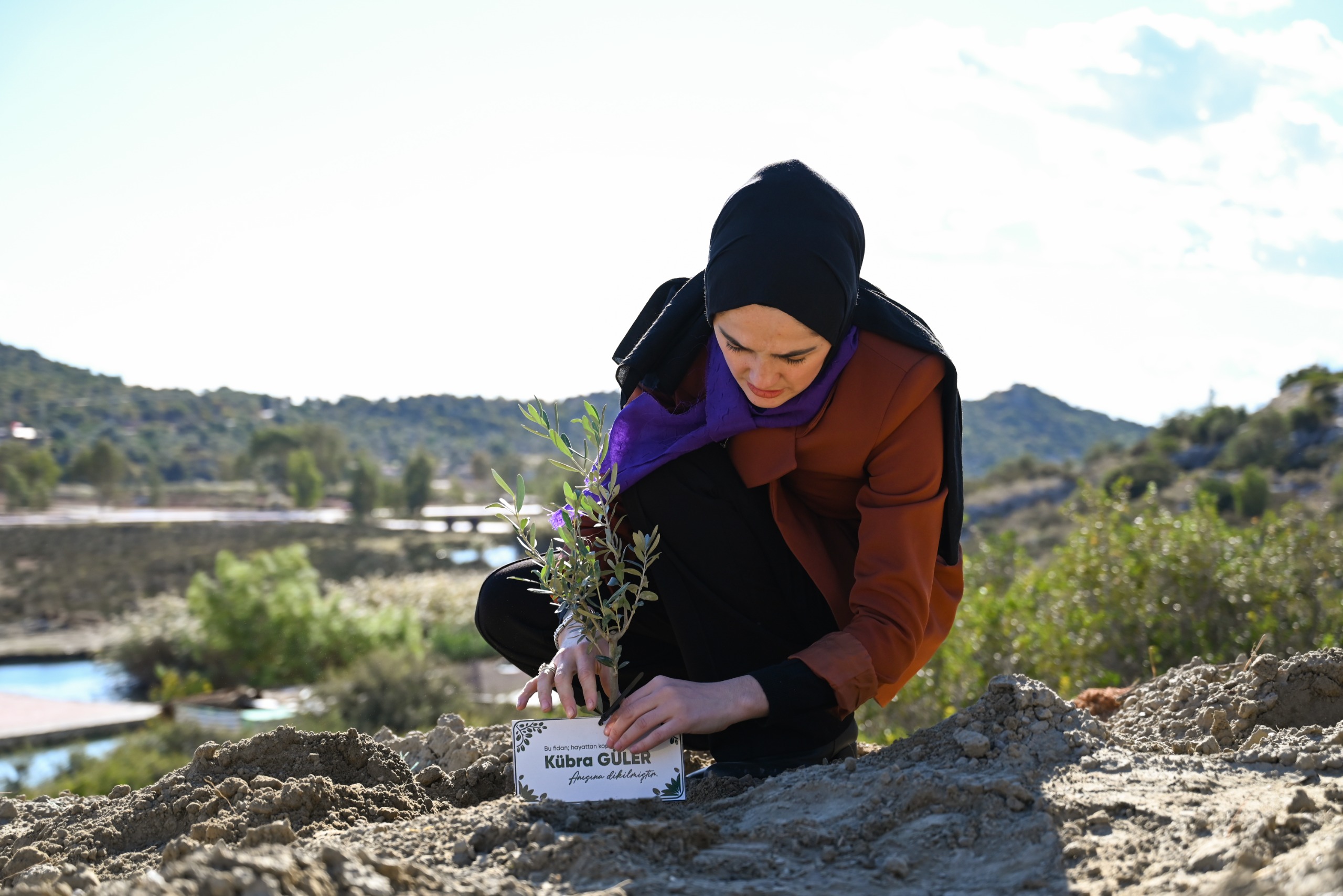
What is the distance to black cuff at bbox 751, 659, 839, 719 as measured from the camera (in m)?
1.94

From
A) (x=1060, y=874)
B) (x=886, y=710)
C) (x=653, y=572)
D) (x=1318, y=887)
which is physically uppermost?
(x=653, y=572)

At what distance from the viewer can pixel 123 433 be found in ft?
199

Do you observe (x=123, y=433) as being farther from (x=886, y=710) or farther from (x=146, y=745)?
(x=886, y=710)

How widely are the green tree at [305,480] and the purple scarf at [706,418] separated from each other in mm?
48119

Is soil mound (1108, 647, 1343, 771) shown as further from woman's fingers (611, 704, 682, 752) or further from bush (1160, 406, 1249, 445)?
bush (1160, 406, 1249, 445)

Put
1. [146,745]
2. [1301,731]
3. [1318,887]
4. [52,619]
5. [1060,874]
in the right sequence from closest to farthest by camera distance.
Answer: [1318,887]
[1060,874]
[1301,731]
[146,745]
[52,619]

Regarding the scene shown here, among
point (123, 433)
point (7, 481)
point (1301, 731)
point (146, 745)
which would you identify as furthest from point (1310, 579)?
point (123, 433)

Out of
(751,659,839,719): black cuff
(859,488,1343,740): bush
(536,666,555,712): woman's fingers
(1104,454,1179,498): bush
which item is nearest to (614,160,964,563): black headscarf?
(751,659,839,719): black cuff

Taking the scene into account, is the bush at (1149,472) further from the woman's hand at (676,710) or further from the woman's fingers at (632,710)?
the woman's fingers at (632,710)

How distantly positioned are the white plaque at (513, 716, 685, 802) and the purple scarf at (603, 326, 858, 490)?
56 cm

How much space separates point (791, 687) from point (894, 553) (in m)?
0.35

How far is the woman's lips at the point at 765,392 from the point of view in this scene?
6.76ft

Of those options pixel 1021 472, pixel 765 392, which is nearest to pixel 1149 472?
pixel 1021 472

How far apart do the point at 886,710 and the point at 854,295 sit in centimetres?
460
